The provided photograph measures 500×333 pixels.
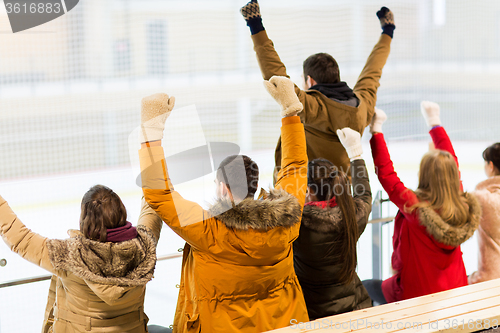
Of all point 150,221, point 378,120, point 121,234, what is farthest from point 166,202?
point 378,120

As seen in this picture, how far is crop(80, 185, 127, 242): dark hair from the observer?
133 cm

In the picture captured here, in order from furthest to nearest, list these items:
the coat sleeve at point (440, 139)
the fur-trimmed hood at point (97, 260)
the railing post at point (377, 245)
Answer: the railing post at point (377, 245) < the coat sleeve at point (440, 139) < the fur-trimmed hood at point (97, 260)

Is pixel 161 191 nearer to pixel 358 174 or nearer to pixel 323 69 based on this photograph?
pixel 358 174

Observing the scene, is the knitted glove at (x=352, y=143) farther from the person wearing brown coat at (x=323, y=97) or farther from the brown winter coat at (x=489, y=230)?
the brown winter coat at (x=489, y=230)

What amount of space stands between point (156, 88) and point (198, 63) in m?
0.22

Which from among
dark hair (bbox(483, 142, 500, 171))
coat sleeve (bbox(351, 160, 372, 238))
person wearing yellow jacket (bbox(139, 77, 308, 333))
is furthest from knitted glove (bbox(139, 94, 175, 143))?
dark hair (bbox(483, 142, 500, 171))

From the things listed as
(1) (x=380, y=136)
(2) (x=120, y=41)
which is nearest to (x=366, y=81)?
(1) (x=380, y=136)

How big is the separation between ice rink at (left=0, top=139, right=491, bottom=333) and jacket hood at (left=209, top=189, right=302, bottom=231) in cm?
10

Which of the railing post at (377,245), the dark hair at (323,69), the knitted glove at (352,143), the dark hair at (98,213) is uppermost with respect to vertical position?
the dark hair at (323,69)

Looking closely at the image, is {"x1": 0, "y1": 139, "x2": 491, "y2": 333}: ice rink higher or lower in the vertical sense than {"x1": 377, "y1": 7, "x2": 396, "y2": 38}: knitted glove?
lower

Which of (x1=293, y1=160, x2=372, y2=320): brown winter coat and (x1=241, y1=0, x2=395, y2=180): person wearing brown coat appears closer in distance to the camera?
(x1=293, y1=160, x2=372, y2=320): brown winter coat

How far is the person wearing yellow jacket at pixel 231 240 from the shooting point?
1338 millimetres

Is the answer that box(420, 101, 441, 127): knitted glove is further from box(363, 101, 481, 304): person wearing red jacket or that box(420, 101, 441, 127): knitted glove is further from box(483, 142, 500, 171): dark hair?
box(363, 101, 481, 304): person wearing red jacket

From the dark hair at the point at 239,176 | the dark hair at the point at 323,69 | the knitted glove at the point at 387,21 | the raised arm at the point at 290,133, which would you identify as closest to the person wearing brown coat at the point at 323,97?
the dark hair at the point at 323,69
